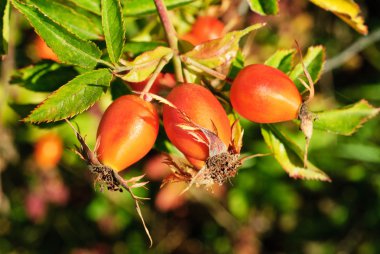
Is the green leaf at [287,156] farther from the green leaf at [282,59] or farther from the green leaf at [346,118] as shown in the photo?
the green leaf at [282,59]

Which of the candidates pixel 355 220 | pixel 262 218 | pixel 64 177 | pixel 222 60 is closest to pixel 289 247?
pixel 262 218

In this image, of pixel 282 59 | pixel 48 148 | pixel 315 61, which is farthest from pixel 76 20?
pixel 48 148

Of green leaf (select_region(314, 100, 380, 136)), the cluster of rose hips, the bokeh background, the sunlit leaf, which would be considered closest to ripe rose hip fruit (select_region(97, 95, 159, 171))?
the cluster of rose hips

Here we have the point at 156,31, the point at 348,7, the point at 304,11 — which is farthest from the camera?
the point at 304,11

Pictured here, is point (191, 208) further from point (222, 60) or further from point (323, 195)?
point (222, 60)

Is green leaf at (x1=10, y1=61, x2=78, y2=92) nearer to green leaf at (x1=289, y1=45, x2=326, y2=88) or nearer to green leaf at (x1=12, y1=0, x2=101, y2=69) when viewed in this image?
green leaf at (x1=12, y1=0, x2=101, y2=69)
